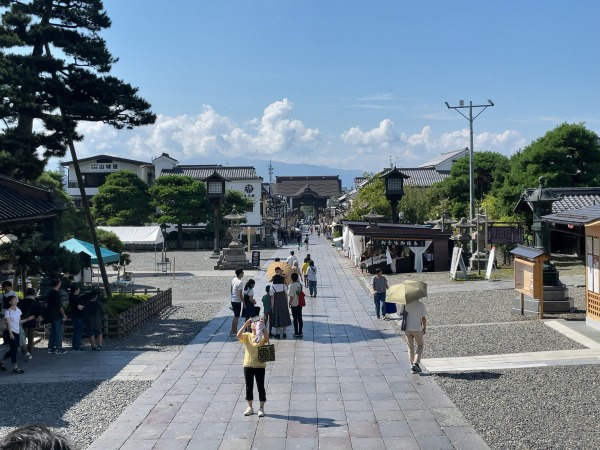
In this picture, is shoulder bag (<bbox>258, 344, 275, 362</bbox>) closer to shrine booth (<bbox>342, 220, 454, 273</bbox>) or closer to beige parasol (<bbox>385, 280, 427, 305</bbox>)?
beige parasol (<bbox>385, 280, 427, 305</bbox>)

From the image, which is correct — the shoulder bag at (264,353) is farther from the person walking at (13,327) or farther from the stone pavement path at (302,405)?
the person walking at (13,327)

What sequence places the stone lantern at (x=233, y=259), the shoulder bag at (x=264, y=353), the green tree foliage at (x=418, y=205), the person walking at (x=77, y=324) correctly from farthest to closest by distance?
the green tree foliage at (x=418, y=205), the stone lantern at (x=233, y=259), the person walking at (x=77, y=324), the shoulder bag at (x=264, y=353)

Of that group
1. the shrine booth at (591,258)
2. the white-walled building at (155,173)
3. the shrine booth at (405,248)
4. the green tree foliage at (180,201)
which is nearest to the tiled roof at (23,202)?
the shrine booth at (591,258)

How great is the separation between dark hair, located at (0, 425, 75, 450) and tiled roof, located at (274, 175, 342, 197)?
386ft

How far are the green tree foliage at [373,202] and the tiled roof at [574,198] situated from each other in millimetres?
22486

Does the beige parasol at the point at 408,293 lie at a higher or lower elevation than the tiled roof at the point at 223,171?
lower

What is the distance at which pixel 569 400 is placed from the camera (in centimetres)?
879

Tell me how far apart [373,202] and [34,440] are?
48.8 meters

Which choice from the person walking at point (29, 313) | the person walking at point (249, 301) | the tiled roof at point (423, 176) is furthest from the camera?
the tiled roof at point (423, 176)

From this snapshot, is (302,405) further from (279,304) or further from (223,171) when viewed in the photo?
(223,171)

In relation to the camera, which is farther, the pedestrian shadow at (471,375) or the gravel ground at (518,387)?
the pedestrian shadow at (471,375)

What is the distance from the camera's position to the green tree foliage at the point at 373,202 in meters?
49.4

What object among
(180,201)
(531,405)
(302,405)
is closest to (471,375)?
(531,405)

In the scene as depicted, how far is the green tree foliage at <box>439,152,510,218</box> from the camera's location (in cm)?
4841
